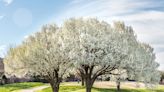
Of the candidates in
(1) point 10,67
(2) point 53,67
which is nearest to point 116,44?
(2) point 53,67

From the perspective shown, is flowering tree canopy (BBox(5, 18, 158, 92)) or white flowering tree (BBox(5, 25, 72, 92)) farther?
white flowering tree (BBox(5, 25, 72, 92))

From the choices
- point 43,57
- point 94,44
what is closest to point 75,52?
point 94,44

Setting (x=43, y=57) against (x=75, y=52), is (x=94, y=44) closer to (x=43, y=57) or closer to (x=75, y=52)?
(x=75, y=52)

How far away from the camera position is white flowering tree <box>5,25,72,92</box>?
60375 millimetres

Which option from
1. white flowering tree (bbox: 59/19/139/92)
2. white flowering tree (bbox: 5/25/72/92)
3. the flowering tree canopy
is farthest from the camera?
white flowering tree (bbox: 5/25/72/92)

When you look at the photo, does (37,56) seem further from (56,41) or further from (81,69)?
(81,69)

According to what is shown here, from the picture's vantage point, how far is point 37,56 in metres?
60.6

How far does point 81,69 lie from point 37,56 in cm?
777

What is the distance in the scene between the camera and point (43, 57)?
199 feet

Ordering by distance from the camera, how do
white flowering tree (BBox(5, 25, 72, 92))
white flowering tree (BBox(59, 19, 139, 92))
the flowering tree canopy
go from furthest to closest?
white flowering tree (BBox(5, 25, 72, 92)) → the flowering tree canopy → white flowering tree (BBox(59, 19, 139, 92))

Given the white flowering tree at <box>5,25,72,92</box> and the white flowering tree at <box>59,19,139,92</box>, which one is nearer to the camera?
the white flowering tree at <box>59,19,139,92</box>

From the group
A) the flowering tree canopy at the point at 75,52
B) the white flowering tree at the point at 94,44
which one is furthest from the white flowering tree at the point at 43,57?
the white flowering tree at the point at 94,44

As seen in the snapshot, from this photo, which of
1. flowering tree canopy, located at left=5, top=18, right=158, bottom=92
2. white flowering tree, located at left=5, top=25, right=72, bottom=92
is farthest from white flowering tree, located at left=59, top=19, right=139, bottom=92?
white flowering tree, located at left=5, top=25, right=72, bottom=92

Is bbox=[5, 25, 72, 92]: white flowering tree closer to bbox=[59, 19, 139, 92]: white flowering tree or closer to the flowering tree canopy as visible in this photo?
the flowering tree canopy
